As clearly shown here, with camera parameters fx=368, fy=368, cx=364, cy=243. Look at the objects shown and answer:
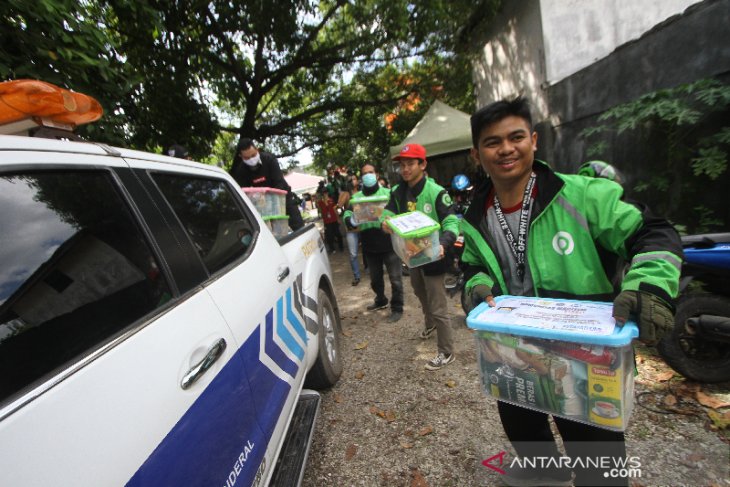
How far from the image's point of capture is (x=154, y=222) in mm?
1450

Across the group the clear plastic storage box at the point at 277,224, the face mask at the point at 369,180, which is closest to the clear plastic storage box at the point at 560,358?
the clear plastic storage box at the point at 277,224

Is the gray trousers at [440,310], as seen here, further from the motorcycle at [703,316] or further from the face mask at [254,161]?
the face mask at [254,161]

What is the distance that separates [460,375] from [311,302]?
1.47 metres

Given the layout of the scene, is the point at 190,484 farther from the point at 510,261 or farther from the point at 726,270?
the point at 726,270

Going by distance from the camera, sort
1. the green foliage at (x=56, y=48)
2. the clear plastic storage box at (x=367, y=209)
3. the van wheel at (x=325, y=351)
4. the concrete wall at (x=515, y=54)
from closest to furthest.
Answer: the green foliage at (x=56, y=48), the van wheel at (x=325, y=351), the clear plastic storage box at (x=367, y=209), the concrete wall at (x=515, y=54)

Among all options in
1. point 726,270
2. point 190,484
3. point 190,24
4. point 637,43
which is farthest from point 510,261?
point 190,24

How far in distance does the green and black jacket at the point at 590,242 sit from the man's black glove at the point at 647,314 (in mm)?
44

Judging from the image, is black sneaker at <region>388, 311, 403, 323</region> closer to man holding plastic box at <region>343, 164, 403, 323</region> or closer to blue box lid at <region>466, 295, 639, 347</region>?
man holding plastic box at <region>343, 164, 403, 323</region>

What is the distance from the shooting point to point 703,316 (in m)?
2.36

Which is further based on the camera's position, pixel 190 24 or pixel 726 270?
pixel 190 24

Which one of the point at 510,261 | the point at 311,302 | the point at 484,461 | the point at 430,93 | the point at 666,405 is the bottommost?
the point at 666,405

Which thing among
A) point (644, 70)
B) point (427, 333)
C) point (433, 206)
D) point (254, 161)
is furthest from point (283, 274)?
point (644, 70)

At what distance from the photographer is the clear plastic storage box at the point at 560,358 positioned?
118 centimetres

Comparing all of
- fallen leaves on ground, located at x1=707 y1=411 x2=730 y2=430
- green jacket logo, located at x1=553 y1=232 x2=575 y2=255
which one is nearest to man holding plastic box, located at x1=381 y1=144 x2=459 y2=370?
green jacket logo, located at x1=553 y1=232 x2=575 y2=255
